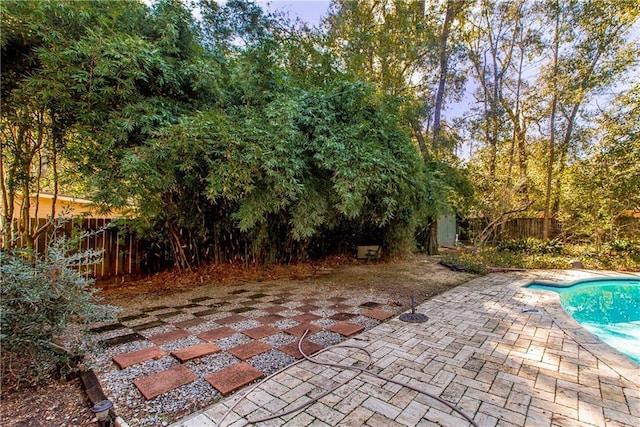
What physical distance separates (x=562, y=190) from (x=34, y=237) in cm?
1296

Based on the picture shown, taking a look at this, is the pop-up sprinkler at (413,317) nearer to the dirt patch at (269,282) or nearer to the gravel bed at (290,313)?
the dirt patch at (269,282)

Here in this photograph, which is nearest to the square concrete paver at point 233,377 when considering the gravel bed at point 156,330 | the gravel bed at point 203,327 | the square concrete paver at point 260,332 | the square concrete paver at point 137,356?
the square concrete paver at point 260,332

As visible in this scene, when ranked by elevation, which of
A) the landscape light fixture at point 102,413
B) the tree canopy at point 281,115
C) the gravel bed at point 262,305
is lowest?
the gravel bed at point 262,305

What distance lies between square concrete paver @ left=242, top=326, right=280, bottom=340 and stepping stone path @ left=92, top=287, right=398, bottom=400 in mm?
10

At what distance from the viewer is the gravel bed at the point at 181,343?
260cm

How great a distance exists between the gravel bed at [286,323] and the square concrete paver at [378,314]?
2.99ft

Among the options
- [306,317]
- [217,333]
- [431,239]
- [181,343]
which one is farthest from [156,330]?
[431,239]

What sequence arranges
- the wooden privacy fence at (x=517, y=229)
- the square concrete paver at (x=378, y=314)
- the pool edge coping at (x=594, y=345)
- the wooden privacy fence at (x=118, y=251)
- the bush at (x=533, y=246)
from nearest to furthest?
1. the pool edge coping at (x=594, y=345)
2. the square concrete paver at (x=378, y=314)
3. the wooden privacy fence at (x=118, y=251)
4. the bush at (x=533, y=246)
5. the wooden privacy fence at (x=517, y=229)

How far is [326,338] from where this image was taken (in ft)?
9.37

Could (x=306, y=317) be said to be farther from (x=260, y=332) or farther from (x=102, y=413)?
(x=102, y=413)

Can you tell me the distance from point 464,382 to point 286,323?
1897 mm

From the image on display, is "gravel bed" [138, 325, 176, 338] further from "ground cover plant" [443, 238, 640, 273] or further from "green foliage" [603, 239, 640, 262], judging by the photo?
"green foliage" [603, 239, 640, 262]

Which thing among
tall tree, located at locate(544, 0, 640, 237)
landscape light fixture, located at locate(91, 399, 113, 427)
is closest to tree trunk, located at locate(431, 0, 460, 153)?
tall tree, located at locate(544, 0, 640, 237)

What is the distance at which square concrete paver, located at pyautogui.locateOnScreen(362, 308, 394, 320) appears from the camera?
349 cm
